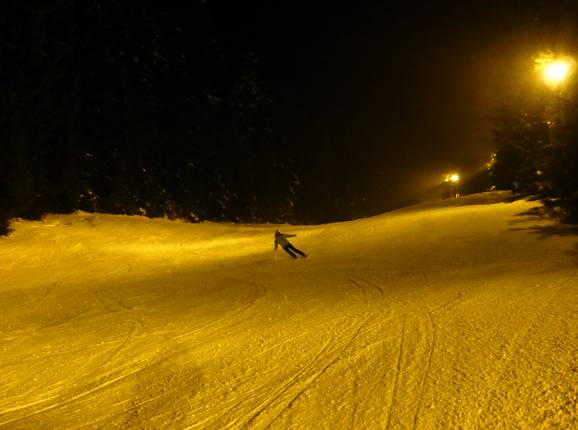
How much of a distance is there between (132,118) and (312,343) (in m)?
29.3

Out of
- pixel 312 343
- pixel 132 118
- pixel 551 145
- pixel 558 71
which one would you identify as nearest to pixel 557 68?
pixel 558 71

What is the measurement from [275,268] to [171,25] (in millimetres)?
37064

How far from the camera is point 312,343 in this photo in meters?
5.94

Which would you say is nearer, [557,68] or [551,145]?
[551,145]

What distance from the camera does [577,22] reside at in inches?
530

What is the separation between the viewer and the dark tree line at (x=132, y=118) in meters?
20.6

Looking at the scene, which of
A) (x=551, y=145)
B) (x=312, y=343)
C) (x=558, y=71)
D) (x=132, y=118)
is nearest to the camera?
(x=312, y=343)

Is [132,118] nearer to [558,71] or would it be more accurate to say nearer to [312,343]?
[558,71]

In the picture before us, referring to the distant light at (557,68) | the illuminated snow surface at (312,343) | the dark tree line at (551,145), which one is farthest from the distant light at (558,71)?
the illuminated snow surface at (312,343)

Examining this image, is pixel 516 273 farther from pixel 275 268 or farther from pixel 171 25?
pixel 171 25

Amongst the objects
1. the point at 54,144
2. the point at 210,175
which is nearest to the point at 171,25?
the point at 210,175

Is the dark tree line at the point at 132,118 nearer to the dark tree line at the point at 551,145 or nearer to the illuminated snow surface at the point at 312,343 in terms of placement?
the illuminated snow surface at the point at 312,343

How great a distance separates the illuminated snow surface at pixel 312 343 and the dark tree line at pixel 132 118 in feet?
35.4

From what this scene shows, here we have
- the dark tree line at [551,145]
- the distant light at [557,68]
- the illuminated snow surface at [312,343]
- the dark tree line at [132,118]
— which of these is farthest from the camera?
the dark tree line at [132,118]
